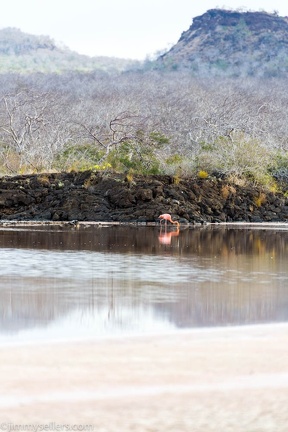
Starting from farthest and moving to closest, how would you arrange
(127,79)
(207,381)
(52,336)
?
1. (127,79)
2. (52,336)
3. (207,381)

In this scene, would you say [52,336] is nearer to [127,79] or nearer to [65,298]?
[65,298]

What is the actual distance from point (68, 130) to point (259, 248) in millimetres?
41642

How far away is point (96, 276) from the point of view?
496 inches

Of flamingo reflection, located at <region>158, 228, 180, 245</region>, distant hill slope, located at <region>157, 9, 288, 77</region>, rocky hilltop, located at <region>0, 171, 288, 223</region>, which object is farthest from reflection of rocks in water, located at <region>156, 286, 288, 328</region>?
distant hill slope, located at <region>157, 9, 288, 77</region>

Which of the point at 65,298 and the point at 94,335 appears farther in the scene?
the point at 65,298

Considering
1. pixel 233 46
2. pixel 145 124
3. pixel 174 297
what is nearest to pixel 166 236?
pixel 174 297

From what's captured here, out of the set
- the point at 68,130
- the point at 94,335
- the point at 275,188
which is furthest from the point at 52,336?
the point at 68,130

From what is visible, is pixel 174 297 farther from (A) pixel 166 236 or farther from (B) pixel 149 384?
(A) pixel 166 236

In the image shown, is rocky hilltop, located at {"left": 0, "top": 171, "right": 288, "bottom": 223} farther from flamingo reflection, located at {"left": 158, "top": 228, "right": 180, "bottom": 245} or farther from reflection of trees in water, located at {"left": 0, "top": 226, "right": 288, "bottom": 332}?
reflection of trees in water, located at {"left": 0, "top": 226, "right": 288, "bottom": 332}

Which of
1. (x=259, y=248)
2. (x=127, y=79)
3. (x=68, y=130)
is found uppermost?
(x=127, y=79)

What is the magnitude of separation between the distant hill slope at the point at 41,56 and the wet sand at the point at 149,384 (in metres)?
125

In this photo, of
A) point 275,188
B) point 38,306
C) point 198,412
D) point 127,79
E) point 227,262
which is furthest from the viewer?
point 127,79

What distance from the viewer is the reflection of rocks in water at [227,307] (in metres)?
8.61

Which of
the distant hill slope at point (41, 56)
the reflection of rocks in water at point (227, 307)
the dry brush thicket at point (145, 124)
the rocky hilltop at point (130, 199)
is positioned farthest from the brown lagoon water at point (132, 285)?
the distant hill slope at point (41, 56)
